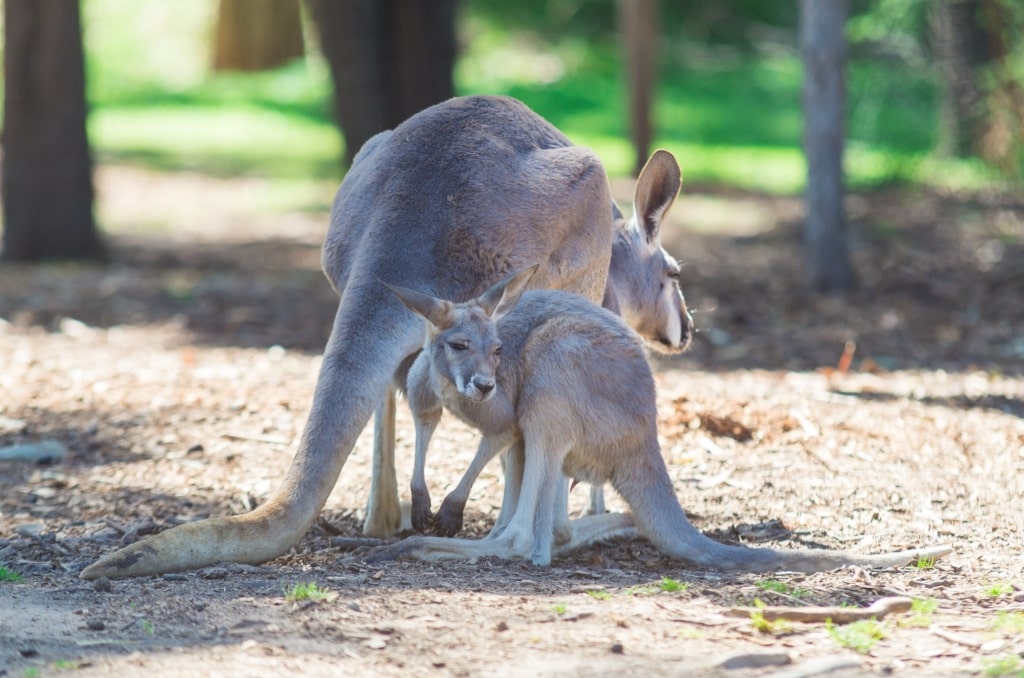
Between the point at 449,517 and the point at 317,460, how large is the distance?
445mm

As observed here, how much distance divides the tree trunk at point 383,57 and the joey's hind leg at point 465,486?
6.28 metres

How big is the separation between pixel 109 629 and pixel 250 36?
19.8 metres

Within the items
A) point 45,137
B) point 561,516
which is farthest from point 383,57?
point 561,516

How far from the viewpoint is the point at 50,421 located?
5.50m

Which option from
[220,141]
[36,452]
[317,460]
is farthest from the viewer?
[220,141]

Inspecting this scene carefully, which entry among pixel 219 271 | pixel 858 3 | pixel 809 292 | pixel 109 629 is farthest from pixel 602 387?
pixel 858 3

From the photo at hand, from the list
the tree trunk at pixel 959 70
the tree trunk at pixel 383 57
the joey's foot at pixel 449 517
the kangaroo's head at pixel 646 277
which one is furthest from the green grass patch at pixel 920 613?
the tree trunk at pixel 383 57

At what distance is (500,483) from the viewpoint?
4.77m

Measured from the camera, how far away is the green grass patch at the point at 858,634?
9.84ft

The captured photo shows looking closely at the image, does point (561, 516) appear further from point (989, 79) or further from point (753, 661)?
point (989, 79)

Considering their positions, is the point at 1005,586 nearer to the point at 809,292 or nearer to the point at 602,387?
the point at 602,387

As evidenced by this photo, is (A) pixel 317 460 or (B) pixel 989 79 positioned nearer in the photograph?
(A) pixel 317 460

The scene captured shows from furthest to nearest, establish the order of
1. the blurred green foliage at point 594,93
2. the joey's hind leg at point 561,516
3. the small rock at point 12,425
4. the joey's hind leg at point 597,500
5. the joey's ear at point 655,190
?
the blurred green foliage at point 594,93 < the small rock at point 12,425 < the joey's ear at point 655,190 < the joey's hind leg at point 597,500 < the joey's hind leg at point 561,516

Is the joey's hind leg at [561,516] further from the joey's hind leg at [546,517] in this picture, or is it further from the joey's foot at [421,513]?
the joey's foot at [421,513]
